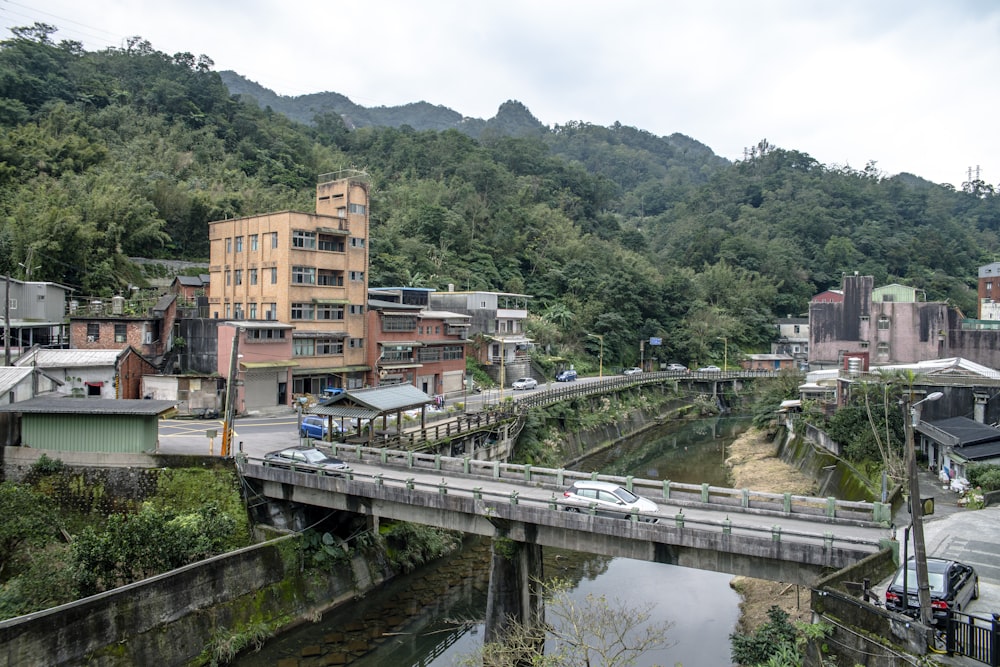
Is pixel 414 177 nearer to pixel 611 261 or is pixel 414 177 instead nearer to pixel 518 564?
pixel 611 261

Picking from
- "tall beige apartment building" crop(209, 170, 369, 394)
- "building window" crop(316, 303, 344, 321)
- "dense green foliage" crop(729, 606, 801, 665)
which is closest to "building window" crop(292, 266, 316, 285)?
"tall beige apartment building" crop(209, 170, 369, 394)

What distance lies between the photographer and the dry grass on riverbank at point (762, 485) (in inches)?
914

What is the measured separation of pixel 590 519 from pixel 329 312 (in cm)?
3240

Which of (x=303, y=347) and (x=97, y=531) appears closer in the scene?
(x=97, y=531)

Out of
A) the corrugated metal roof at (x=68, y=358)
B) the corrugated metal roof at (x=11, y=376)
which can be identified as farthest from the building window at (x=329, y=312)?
the corrugated metal roof at (x=11, y=376)

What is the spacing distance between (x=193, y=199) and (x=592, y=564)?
54.8 meters

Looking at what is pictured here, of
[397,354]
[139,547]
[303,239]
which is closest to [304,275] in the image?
[303,239]

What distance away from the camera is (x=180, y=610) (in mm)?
20438

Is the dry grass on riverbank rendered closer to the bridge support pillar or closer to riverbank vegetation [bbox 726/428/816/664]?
riverbank vegetation [bbox 726/428/816/664]

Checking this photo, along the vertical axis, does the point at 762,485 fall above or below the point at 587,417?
below

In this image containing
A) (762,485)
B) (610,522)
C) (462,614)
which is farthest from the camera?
(762,485)

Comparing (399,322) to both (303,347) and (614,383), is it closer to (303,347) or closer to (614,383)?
(303,347)

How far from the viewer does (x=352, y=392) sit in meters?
29.0

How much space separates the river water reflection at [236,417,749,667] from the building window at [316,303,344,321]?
2169cm
